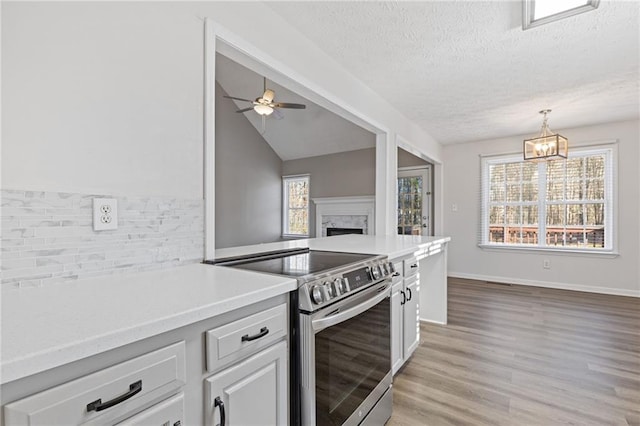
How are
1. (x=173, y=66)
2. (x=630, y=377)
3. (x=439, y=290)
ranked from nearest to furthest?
(x=173, y=66)
(x=630, y=377)
(x=439, y=290)

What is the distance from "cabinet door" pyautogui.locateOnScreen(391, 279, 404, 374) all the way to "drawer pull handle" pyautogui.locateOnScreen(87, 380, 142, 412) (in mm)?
1538

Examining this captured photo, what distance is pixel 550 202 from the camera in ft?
16.4

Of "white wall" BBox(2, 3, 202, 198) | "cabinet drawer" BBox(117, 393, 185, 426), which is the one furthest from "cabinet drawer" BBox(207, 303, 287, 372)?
"white wall" BBox(2, 3, 202, 198)

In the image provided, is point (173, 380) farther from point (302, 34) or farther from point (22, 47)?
point (302, 34)

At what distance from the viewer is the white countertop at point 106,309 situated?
61 cm

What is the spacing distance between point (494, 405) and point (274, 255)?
1.61 metres

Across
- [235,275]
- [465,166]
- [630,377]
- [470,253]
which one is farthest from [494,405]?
[465,166]

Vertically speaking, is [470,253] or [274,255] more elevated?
[274,255]

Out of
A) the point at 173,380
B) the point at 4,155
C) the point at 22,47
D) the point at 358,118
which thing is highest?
the point at 358,118

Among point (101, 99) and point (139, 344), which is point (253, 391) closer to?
point (139, 344)

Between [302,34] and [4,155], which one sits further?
[302,34]

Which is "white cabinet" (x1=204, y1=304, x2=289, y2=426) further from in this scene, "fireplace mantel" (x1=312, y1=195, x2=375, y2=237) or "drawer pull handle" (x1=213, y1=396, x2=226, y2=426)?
"fireplace mantel" (x1=312, y1=195, x2=375, y2=237)

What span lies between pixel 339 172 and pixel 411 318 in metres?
3.99

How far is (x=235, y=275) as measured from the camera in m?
1.26
